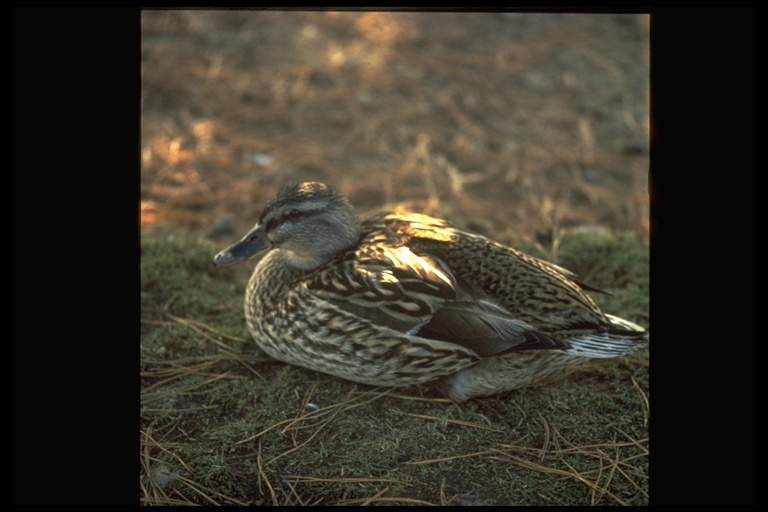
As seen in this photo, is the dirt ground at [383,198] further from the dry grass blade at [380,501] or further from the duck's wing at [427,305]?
the duck's wing at [427,305]

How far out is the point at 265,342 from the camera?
3617 mm

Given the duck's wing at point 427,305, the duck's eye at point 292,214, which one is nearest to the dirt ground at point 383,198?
the duck's wing at point 427,305

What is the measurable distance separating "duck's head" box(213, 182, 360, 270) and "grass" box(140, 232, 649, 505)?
51 centimetres

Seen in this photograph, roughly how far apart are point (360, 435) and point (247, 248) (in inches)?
44.1

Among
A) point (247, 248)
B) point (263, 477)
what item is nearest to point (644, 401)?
point (263, 477)

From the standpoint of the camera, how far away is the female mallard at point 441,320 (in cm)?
324

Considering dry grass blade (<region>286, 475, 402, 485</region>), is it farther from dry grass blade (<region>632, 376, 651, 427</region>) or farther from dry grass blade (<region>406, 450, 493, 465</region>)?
dry grass blade (<region>632, 376, 651, 427</region>)

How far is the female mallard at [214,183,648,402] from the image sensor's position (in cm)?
324

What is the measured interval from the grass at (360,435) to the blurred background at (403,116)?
64.2 inches

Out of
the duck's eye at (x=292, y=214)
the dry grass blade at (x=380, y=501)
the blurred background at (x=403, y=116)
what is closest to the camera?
the dry grass blade at (x=380, y=501)

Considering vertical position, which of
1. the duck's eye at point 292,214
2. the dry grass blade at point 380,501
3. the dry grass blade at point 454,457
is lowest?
the dry grass blade at point 380,501

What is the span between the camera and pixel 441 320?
3244mm

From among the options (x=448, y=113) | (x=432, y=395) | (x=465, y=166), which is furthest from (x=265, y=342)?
(x=448, y=113)

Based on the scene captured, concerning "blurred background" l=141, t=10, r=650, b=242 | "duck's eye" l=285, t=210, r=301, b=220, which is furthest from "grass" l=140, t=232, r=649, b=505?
"blurred background" l=141, t=10, r=650, b=242
